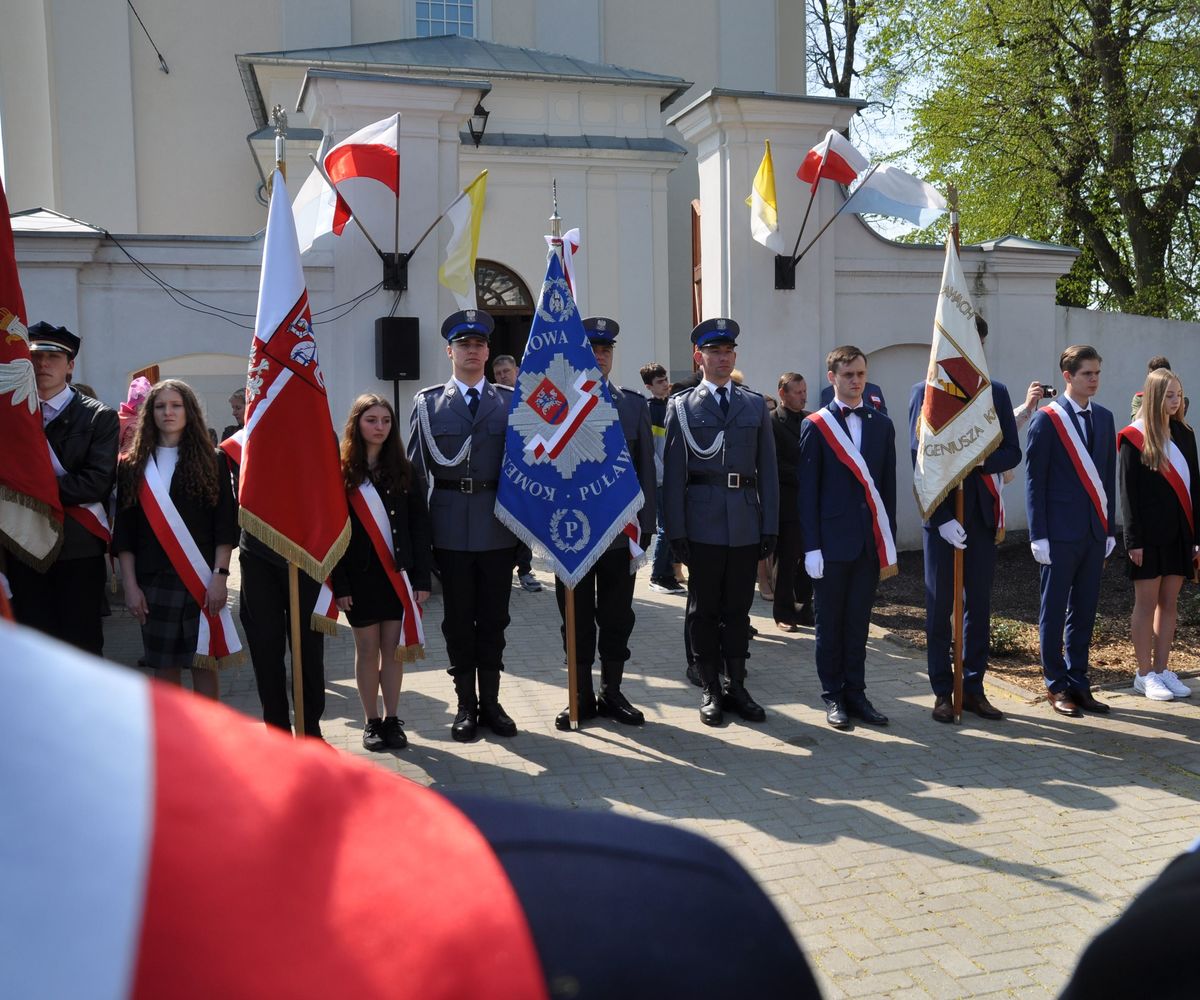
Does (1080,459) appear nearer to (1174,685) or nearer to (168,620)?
(1174,685)

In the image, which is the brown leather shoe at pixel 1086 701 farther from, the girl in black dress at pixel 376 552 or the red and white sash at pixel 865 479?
the girl in black dress at pixel 376 552

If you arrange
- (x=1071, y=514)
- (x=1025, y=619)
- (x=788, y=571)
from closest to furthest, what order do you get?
(x=1071, y=514), (x=788, y=571), (x=1025, y=619)

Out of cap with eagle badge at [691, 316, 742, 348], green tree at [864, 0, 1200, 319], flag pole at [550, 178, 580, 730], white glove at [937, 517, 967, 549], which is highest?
green tree at [864, 0, 1200, 319]

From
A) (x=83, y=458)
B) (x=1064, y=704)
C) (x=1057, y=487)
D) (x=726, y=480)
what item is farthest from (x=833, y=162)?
A: (x=83, y=458)

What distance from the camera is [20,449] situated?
500 centimetres

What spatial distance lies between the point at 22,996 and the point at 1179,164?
19287 mm

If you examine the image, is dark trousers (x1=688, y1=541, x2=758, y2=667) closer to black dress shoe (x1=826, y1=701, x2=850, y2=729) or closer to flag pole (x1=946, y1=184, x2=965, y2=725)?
black dress shoe (x1=826, y1=701, x2=850, y2=729)

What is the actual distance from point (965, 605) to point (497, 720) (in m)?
2.73

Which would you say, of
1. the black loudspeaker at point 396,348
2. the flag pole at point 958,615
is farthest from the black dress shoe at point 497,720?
the black loudspeaker at point 396,348

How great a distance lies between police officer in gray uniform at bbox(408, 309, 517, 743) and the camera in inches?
242

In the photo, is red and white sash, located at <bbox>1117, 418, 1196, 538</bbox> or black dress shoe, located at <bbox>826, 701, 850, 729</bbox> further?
red and white sash, located at <bbox>1117, 418, 1196, 538</bbox>

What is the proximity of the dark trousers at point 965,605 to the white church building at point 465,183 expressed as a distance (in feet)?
15.6

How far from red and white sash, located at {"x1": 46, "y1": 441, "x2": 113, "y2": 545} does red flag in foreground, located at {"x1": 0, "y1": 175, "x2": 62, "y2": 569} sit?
331mm

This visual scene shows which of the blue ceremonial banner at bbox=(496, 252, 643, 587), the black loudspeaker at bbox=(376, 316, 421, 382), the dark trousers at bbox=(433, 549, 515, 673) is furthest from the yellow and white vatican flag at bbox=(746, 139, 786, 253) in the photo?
the dark trousers at bbox=(433, 549, 515, 673)
